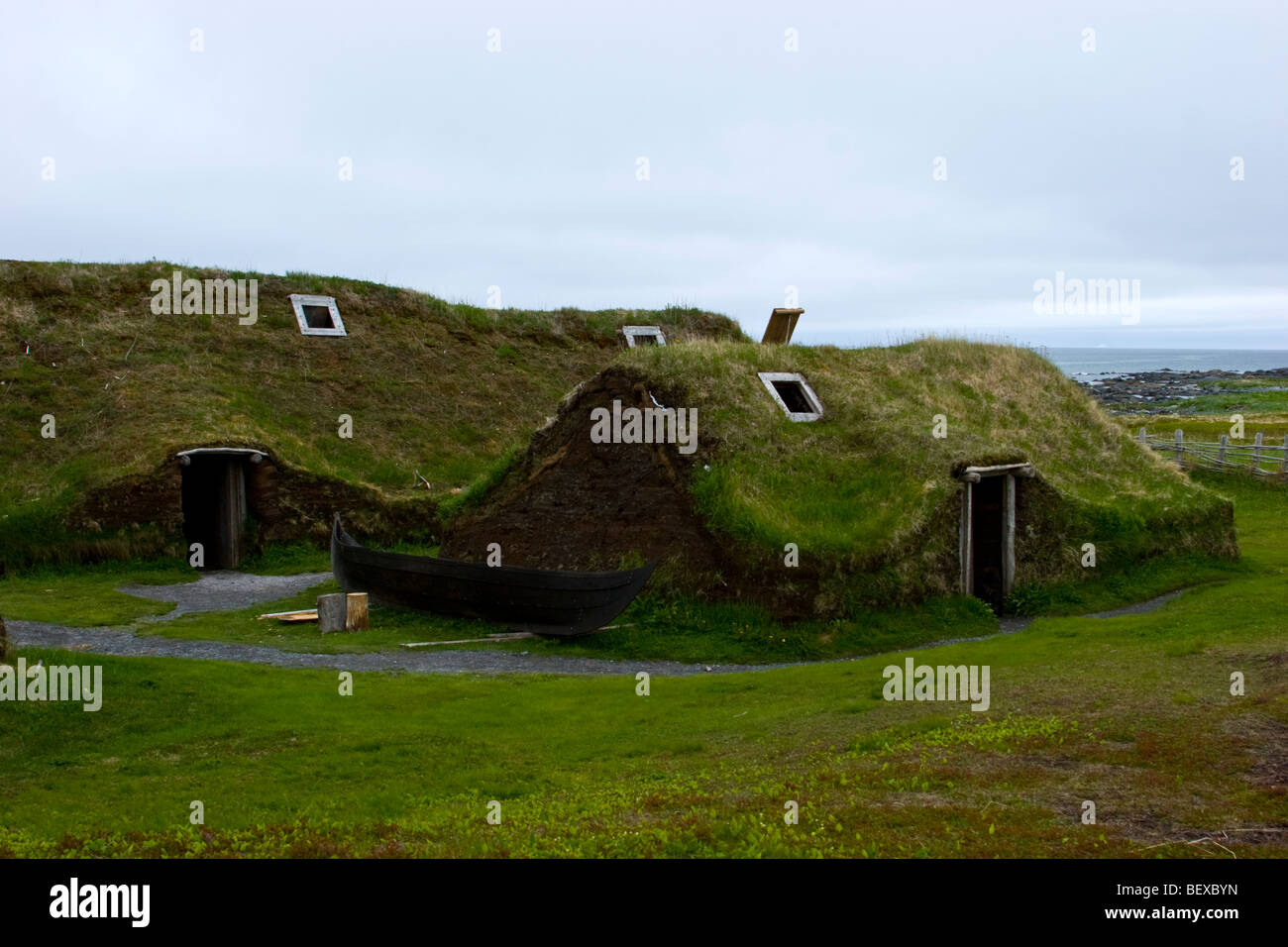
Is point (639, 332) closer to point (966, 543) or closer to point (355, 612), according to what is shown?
point (966, 543)

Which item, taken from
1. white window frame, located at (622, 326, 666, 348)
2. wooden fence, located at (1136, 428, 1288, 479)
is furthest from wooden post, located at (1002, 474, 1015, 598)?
white window frame, located at (622, 326, 666, 348)

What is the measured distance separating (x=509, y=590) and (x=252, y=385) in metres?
18.3

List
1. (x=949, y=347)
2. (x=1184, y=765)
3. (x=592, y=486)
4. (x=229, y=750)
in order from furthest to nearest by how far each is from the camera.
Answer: (x=949, y=347), (x=592, y=486), (x=229, y=750), (x=1184, y=765)

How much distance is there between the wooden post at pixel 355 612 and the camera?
72.8 ft

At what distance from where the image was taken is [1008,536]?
25.0 m

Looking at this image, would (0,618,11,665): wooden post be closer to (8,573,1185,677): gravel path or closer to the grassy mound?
(8,573,1185,677): gravel path

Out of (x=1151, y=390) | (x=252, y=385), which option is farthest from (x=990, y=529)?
(x=1151, y=390)

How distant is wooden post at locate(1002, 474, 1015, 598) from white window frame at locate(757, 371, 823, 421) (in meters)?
4.67

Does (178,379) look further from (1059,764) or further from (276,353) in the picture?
(1059,764)

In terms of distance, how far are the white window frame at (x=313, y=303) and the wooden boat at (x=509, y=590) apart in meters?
18.4

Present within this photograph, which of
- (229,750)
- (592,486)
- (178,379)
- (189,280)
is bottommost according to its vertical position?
(229,750)
